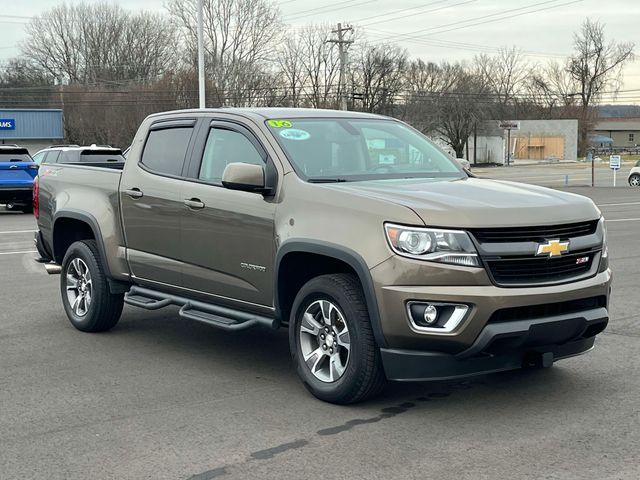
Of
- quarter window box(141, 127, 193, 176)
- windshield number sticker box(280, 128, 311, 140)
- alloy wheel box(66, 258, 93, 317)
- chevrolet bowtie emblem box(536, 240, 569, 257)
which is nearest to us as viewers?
chevrolet bowtie emblem box(536, 240, 569, 257)

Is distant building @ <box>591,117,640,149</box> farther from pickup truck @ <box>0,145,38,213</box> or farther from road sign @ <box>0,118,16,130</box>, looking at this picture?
pickup truck @ <box>0,145,38,213</box>

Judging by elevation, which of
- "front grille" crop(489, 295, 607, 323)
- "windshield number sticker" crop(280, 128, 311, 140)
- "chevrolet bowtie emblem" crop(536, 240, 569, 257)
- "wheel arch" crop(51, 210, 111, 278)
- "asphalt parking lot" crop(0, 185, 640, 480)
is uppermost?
"windshield number sticker" crop(280, 128, 311, 140)

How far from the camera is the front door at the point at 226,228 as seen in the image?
581 centimetres

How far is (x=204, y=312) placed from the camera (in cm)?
645

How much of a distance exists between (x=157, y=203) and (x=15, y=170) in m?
16.0

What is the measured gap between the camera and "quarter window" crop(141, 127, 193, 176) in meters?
6.76

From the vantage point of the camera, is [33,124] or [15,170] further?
[33,124]

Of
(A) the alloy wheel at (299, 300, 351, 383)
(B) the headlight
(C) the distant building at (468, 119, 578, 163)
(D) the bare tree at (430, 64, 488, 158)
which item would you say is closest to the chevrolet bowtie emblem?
(B) the headlight

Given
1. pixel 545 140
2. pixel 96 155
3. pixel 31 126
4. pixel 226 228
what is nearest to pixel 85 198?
pixel 226 228

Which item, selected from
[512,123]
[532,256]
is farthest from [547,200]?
[512,123]

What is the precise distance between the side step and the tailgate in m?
15.3

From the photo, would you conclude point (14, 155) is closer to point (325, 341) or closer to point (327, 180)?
point (327, 180)

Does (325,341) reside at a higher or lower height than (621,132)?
lower

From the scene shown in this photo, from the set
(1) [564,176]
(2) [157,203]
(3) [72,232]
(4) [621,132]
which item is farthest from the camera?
(4) [621,132]
